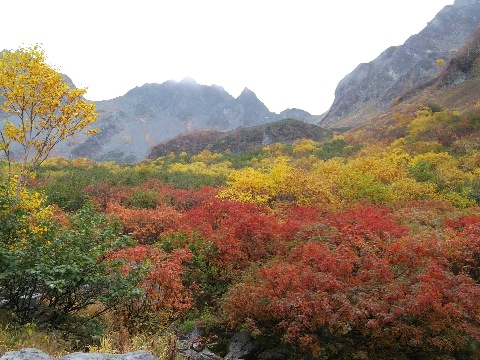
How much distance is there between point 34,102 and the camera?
29.1 feet

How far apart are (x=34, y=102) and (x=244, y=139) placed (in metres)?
50.4

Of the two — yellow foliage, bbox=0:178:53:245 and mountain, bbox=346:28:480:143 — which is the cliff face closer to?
mountain, bbox=346:28:480:143

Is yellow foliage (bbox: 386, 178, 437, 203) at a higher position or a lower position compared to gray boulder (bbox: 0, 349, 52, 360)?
lower

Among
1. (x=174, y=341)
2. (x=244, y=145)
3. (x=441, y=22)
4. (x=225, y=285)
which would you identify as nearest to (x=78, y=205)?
(x=225, y=285)

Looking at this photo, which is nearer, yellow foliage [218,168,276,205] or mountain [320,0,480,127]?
yellow foliage [218,168,276,205]

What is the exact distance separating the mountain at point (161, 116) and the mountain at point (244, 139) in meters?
37.4

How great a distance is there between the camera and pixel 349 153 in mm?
34875

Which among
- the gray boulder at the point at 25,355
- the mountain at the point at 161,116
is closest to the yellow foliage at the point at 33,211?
the gray boulder at the point at 25,355

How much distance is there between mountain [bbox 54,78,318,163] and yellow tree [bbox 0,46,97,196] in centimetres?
8777

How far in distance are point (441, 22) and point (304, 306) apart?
412 feet

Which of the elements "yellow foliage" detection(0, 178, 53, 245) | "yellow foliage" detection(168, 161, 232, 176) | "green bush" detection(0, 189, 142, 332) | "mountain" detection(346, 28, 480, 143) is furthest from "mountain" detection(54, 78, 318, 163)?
"green bush" detection(0, 189, 142, 332)

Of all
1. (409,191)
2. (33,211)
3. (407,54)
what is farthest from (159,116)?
(33,211)

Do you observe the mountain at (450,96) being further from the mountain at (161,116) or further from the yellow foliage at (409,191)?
the mountain at (161,116)

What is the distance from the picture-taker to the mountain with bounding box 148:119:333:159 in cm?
5644
